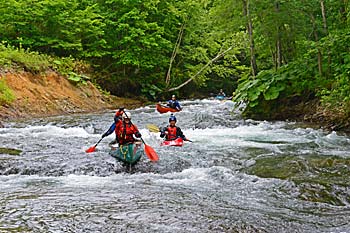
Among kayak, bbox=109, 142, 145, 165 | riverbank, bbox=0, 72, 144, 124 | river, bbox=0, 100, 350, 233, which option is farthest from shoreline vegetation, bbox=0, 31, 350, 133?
kayak, bbox=109, 142, 145, 165

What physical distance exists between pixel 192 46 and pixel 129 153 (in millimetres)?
20427

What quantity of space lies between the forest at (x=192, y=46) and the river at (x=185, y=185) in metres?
2.64

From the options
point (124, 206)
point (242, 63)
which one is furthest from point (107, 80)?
point (124, 206)

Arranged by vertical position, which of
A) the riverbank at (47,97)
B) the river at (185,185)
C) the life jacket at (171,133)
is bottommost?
the river at (185,185)

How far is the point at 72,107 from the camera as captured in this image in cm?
1809

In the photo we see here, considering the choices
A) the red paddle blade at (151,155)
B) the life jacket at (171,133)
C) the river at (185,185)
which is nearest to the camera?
the river at (185,185)

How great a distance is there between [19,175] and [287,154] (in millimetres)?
4941

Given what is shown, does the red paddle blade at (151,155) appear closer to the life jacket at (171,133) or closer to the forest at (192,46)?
the life jacket at (171,133)

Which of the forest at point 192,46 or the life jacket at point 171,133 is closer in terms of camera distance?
the life jacket at point 171,133

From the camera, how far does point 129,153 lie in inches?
314

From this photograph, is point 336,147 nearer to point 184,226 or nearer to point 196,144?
point 196,144

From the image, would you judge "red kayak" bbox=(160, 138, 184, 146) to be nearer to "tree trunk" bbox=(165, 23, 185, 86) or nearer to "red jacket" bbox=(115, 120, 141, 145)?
"red jacket" bbox=(115, 120, 141, 145)

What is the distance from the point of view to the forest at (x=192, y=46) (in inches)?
515

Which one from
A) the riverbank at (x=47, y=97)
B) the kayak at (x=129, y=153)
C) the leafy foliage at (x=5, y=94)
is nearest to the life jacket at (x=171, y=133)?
the kayak at (x=129, y=153)
